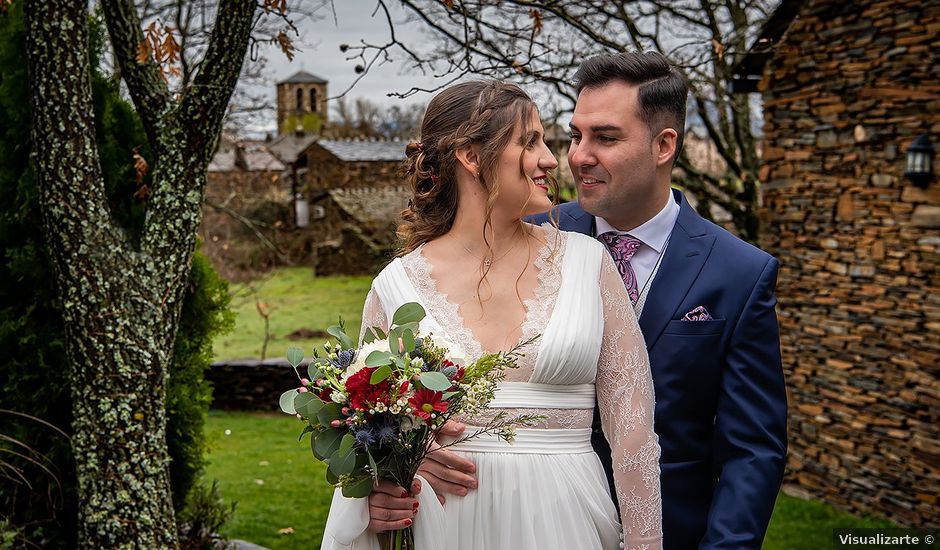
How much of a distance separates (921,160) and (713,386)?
20.2ft

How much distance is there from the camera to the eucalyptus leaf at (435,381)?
2.24 meters

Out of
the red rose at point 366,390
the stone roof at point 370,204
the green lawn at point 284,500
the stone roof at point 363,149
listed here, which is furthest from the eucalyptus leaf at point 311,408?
the stone roof at point 363,149

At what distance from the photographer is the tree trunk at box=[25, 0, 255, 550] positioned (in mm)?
4531

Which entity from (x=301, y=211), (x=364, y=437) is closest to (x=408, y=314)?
(x=364, y=437)

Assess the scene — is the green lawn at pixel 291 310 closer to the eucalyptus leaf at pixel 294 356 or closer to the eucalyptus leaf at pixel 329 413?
the eucalyptus leaf at pixel 294 356

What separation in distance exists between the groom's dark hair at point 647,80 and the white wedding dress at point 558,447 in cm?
71

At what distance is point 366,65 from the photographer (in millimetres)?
5816

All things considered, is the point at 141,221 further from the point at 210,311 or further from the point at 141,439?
the point at 141,439

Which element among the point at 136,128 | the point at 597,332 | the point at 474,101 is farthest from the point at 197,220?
the point at 597,332

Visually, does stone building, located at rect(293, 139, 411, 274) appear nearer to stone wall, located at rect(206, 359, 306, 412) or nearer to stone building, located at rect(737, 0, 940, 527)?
stone wall, located at rect(206, 359, 306, 412)

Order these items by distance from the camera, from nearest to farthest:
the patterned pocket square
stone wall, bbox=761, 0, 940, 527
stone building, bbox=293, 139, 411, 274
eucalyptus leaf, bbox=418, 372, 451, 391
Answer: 1. eucalyptus leaf, bbox=418, 372, 451, 391
2. the patterned pocket square
3. stone wall, bbox=761, 0, 940, 527
4. stone building, bbox=293, 139, 411, 274

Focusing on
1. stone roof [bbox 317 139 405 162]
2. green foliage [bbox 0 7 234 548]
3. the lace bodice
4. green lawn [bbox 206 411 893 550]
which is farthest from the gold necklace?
stone roof [bbox 317 139 405 162]

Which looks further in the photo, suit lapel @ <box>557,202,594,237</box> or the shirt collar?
suit lapel @ <box>557,202,594,237</box>

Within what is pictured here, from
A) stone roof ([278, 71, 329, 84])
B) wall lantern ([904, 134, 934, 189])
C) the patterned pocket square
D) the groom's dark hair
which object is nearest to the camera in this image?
the patterned pocket square
